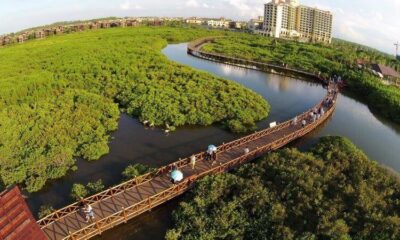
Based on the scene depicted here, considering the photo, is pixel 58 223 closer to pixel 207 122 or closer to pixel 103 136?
pixel 103 136

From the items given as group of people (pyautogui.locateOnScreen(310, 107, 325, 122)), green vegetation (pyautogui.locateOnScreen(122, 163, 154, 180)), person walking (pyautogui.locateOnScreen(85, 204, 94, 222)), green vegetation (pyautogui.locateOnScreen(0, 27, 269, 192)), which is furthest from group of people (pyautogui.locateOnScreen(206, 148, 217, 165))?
group of people (pyautogui.locateOnScreen(310, 107, 325, 122))

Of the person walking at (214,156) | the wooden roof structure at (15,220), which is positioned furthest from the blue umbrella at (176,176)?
the wooden roof structure at (15,220)

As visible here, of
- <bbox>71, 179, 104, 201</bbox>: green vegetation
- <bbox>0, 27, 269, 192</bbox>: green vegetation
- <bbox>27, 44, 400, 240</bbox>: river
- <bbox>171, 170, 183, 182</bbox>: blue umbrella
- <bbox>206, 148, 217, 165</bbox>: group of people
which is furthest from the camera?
<bbox>0, 27, 269, 192</bbox>: green vegetation

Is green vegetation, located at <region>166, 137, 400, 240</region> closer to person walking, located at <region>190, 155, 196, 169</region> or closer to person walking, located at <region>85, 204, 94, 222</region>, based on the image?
person walking, located at <region>190, 155, 196, 169</region>

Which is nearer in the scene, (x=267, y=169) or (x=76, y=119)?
(x=267, y=169)

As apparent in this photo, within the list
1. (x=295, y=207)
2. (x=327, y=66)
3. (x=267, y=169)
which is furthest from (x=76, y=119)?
(x=327, y=66)

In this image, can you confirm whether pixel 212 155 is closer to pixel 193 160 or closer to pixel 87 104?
pixel 193 160
